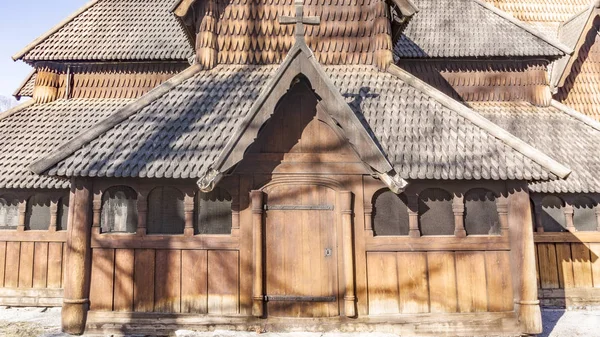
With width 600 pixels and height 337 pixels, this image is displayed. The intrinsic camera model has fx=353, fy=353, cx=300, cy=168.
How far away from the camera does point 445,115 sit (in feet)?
21.5

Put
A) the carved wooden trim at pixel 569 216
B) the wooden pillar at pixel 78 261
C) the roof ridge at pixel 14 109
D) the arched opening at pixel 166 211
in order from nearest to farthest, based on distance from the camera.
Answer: the wooden pillar at pixel 78 261 < the arched opening at pixel 166 211 < the carved wooden trim at pixel 569 216 < the roof ridge at pixel 14 109

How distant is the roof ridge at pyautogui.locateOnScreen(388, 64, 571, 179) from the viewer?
5574mm

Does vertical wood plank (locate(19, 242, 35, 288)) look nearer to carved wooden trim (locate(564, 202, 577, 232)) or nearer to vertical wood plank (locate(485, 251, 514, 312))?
vertical wood plank (locate(485, 251, 514, 312))

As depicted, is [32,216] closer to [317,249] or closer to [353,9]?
[317,249]

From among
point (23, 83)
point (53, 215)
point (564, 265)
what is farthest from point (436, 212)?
point (23, 83)

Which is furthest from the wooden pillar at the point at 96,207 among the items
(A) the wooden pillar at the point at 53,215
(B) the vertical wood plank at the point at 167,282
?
(A) the wooden pillar at the point at 53,215

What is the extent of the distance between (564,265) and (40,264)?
41.7 ft

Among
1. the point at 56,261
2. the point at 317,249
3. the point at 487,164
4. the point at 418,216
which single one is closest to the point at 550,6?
the point at 487,164

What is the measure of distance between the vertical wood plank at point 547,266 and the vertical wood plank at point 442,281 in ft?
13.7

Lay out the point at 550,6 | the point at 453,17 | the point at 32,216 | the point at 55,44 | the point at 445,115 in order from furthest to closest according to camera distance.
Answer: the point at 550,6, the point at 453,17, the point at 55,44, the point at 32,216, the point at 445,115

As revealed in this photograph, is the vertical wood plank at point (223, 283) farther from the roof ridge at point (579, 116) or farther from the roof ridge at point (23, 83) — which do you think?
the roof ridge at point (23, 83)

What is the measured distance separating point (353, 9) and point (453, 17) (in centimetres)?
508

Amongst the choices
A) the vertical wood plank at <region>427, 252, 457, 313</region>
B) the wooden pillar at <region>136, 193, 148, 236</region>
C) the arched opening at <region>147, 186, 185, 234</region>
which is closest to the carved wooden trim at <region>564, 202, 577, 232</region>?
the vertical wood plank at <region>427, 252, 457, 313</region>

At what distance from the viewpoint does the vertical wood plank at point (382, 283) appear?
5844 mm
